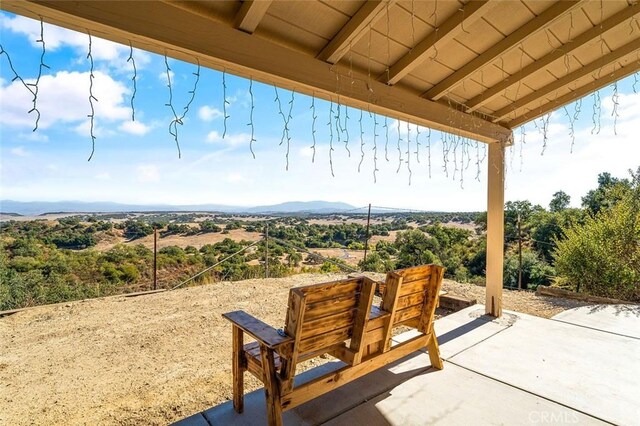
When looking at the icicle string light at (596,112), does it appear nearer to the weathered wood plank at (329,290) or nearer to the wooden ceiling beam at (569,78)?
the wooden ceiling beam at (569,78)

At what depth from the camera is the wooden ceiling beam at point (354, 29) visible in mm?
1689

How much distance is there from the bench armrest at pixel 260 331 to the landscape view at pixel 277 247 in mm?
3701

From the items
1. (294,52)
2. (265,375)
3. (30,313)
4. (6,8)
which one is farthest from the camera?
(30,313)

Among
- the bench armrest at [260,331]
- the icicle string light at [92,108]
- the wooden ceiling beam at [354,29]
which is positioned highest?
the wooden ceiling beam at [354,29]

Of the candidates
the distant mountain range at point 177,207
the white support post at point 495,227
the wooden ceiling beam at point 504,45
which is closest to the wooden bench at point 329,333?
the wooden ceiling beam at point 504,45

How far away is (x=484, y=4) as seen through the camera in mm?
1827

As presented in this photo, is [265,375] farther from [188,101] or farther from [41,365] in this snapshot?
[41,365]

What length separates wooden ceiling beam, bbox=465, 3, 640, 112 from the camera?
2145 mm

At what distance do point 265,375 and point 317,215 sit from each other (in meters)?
6.74

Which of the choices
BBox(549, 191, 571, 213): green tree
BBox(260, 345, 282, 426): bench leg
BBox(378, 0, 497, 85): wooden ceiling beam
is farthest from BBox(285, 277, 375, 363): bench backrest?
BBox(549, 191, 571, 213): green tree

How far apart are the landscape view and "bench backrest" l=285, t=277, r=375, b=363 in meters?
3.70

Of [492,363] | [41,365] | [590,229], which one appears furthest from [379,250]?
[41,365]

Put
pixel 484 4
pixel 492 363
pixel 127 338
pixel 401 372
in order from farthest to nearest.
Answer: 1. pixel 127 338
2. pixel 492 363
3. pixel 401 372
4. pixel 484 4

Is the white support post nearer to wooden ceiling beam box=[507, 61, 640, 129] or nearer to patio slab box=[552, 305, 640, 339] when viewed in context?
wooden ceiling beam box=[507, 61, 640, 129]
